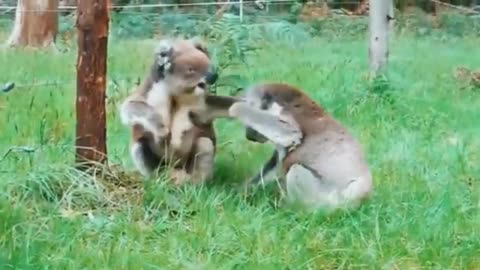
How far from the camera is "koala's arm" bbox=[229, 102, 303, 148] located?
5.67 m

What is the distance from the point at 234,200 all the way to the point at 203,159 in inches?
21.2

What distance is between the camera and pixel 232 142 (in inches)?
273

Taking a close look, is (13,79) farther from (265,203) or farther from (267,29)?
(265,203)

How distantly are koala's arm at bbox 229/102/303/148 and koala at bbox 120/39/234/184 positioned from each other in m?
0.25

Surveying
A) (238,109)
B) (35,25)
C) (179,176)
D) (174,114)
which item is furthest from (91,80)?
Answer: (35,25)

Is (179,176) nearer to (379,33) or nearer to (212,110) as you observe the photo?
(212,110)

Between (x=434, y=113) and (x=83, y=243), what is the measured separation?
509 cm

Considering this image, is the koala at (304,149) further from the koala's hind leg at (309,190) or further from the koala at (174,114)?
the koala at (174,114)

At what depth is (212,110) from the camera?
19.5 feet

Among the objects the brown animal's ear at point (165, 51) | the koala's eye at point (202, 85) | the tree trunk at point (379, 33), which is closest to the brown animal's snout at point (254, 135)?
the koala's eye at point (202, 85)

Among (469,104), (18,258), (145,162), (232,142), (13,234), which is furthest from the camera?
(469,104)

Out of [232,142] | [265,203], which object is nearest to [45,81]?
[232,142]

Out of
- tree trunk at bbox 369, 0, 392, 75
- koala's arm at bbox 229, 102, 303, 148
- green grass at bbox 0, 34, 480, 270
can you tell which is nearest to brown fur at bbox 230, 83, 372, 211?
koala's arm at bbox 229, 102, 303, 148

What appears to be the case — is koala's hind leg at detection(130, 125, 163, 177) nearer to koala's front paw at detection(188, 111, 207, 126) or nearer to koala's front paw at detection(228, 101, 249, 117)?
koala's front paw at detection(188, 111, 207, 126)
